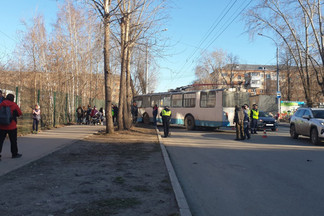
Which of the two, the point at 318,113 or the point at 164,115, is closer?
the point at 318,113

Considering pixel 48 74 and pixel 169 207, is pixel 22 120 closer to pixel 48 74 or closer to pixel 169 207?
pixel 48 74

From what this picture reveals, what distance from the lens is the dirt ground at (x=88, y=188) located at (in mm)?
4270

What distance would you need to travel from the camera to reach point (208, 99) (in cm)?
1916

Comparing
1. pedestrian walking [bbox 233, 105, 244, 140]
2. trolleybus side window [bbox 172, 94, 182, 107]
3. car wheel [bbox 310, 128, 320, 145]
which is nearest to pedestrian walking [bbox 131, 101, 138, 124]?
trolleybus side window [bbox 172, 94, 182, 107]

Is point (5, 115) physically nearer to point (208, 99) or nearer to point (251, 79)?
point (208, 99)

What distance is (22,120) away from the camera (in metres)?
14.1

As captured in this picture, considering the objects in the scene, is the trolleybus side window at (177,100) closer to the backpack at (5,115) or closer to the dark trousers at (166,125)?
the dark trousers at (166,125)

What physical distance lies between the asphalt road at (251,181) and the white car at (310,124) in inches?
76.8

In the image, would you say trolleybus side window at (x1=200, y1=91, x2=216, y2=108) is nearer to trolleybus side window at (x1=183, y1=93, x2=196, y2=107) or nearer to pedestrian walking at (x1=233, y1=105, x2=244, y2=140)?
trolleybus side window at (x1=183, y1=93, x2=196, y2=107)

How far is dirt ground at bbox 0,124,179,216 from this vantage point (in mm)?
4270

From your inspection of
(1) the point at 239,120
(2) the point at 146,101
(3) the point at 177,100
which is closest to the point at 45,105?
(3) the point at 177,100

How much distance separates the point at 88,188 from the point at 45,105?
14482 millimetres

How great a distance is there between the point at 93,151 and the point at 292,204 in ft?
22.9

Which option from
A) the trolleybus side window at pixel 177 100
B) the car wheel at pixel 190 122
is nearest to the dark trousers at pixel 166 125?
the car wheel at pixel 190 122
